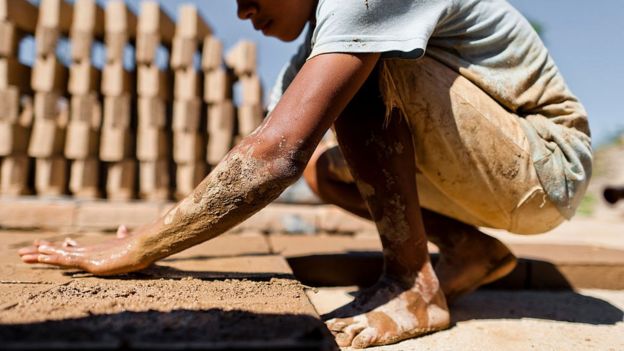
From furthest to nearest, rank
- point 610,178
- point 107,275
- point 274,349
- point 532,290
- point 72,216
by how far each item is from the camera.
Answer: point 610,178
point 72,216
point 532,290
point 107,275
point 274,349

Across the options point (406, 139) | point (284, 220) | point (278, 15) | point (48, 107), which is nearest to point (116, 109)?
point (48, 107)

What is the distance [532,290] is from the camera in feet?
7.89

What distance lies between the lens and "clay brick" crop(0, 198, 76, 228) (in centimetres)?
318

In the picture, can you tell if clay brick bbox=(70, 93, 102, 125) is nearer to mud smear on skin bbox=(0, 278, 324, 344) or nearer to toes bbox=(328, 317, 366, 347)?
mud smear on skin bbox=(0, 278, 324, 344)

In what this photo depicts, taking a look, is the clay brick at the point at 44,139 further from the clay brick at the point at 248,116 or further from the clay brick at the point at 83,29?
the clay brick at the point at 248,116

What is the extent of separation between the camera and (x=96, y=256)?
4.22 ft

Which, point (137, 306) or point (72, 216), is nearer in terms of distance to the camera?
point (137, 306)

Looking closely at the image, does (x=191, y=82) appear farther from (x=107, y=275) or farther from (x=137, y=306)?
(x=137, y=306)

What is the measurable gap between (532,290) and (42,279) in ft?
7.05

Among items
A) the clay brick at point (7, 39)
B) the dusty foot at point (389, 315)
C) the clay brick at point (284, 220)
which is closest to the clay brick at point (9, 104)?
the clay brick at point (7, 39)

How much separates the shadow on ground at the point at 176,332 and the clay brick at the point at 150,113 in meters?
3.43

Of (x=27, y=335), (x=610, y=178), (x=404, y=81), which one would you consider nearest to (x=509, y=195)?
(x=404, y=81)

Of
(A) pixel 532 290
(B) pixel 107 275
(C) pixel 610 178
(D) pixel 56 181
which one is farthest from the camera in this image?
(C) pixel 610 178

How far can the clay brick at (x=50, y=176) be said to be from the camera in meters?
3.99
